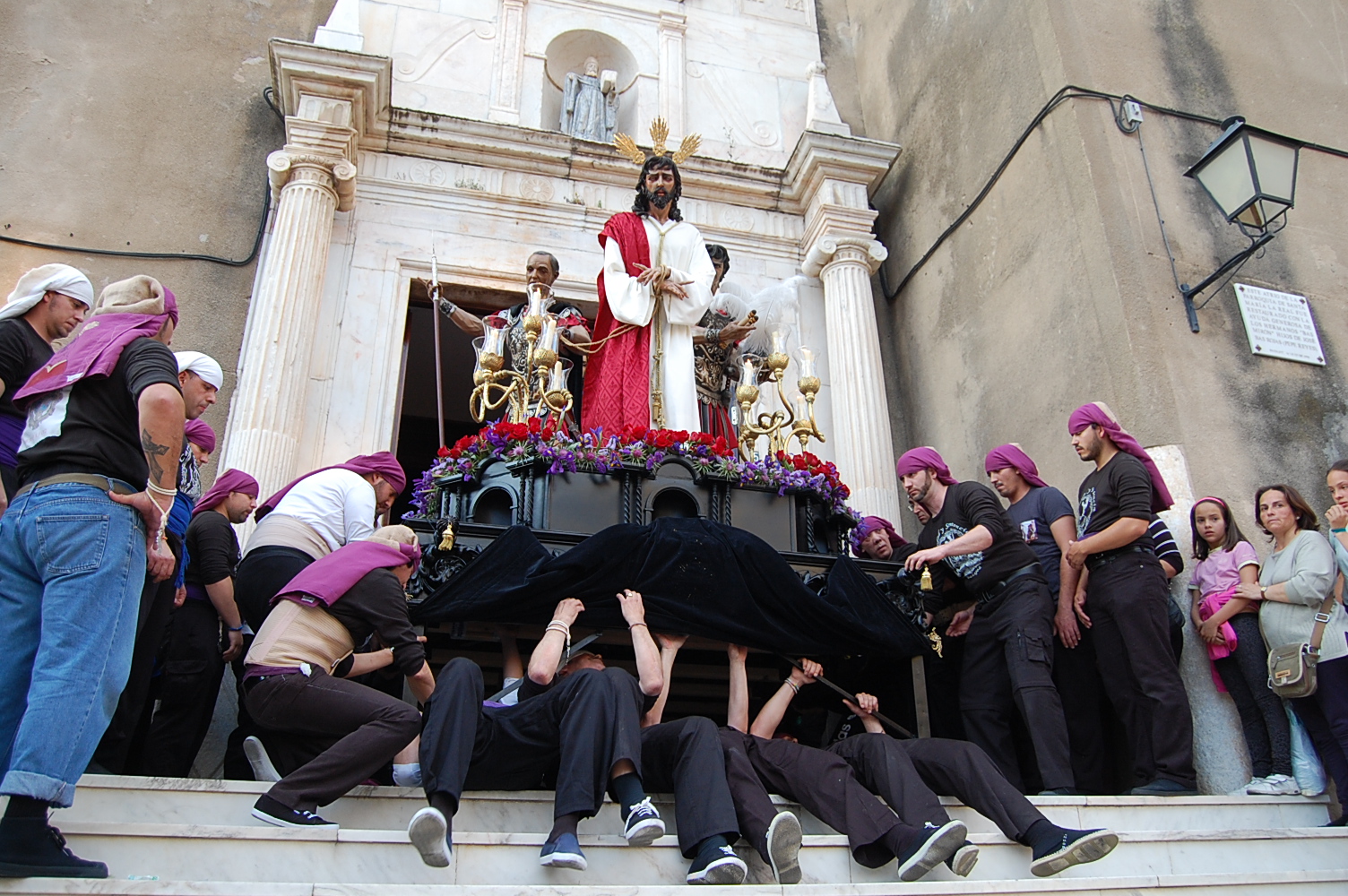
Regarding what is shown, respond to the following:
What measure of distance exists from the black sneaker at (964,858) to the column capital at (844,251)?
6099mm

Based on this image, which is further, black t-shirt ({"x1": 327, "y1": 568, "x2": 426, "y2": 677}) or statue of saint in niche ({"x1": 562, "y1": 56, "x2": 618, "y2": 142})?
statue of saint in niche ({"x1": 562, "y1": 56, "x2": 618, "y2": 142})

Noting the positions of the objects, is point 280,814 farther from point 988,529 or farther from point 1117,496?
point 1117,496

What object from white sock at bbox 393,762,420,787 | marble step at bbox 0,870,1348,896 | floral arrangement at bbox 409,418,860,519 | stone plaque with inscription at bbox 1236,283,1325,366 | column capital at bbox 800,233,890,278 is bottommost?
marble step at bbox 0,870,1348,896

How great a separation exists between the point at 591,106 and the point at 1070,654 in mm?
6581

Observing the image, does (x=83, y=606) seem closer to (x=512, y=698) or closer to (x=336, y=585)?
(x=336, y=585)

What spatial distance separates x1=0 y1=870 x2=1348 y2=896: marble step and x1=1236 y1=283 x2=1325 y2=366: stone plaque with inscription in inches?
151

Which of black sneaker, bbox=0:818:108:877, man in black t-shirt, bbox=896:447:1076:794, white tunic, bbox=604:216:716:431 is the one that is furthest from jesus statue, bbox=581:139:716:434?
black sneaker, bbox=0:818:108:877

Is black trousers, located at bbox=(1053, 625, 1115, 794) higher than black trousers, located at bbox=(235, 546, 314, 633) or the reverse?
the reverse

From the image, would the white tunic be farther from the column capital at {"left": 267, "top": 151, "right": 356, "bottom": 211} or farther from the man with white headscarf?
the man with white headscarf

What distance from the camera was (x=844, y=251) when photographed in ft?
28.4

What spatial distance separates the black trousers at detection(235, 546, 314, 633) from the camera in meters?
4.20

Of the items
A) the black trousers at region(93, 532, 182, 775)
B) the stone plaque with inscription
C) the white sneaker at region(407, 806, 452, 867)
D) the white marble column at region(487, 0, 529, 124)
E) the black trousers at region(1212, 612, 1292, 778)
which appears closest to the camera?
the white sneaker at region(407, 806, 452, 867)

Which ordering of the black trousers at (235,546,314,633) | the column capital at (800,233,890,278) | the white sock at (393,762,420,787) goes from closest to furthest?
the white sock at (393,762,420,787)
the black trousers at (235,546,314,633)
the column capital at (800,233,890,278)

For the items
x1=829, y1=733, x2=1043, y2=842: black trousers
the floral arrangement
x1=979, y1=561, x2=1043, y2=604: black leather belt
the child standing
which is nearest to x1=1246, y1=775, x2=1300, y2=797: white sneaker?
the child standing
